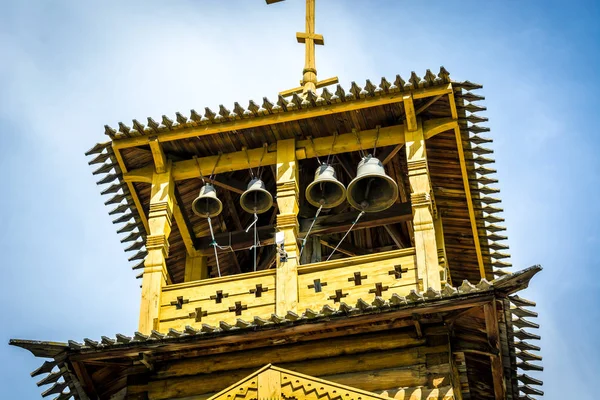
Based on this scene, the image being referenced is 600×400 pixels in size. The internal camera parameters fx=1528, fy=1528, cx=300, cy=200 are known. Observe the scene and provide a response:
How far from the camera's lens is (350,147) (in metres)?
19.2

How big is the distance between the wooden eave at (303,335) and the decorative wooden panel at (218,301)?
478 millimetres

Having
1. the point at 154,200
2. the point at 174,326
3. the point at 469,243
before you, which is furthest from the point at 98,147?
the point at 469,243

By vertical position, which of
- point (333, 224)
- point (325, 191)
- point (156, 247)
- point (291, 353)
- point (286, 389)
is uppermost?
point (333, 224)

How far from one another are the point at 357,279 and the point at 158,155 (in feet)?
11.4

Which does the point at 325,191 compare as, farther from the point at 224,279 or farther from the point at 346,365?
the point at 346,365

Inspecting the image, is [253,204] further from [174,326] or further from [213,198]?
[174,326]

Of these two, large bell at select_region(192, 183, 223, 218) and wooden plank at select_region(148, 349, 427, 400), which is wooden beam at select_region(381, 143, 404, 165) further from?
wooden plank at select_region(148, 349, 427, 400)

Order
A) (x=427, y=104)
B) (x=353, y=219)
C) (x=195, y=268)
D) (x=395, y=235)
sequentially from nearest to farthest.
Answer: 1. (x=427, y=104)
2. (x=353, y=219)
3. (x=195, y=268)
4. (x=395, y=235)

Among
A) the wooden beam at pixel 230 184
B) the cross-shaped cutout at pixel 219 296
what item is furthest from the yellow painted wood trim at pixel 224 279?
the wooden beam at pixel 230 184

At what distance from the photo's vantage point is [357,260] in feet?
57.9

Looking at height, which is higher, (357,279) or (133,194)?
(133,194)

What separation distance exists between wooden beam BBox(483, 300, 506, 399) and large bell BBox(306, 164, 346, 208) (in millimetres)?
2947

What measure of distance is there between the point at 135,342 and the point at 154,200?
110 inches

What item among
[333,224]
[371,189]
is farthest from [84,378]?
[333,224]
